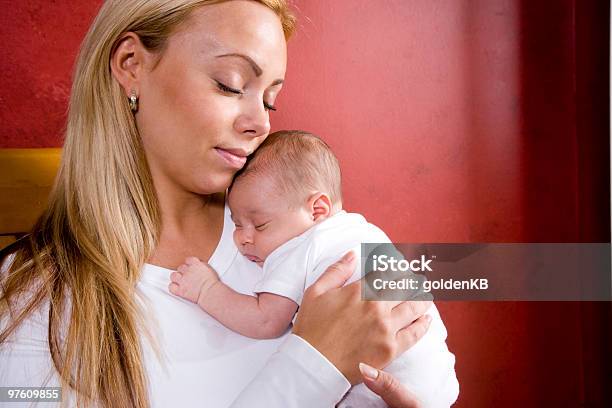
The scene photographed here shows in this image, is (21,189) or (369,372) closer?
(369,372)

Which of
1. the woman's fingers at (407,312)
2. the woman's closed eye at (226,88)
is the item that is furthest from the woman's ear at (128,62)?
the woman's fingers at (407,312)

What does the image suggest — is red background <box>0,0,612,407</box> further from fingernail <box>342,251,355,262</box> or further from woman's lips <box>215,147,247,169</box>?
fingernail <box>342,251,355,262</box>

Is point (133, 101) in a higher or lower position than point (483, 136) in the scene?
lower

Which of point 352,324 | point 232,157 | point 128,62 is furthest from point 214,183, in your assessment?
point 352,324

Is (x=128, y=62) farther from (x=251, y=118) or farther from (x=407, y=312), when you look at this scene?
(x=407, y=312)

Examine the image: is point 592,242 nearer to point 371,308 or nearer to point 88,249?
point 371,308

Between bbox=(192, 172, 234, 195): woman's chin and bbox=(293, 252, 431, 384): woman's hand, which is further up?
bbox=(192, 172, 234, 195): woman's chin

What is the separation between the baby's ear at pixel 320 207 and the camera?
1291 mm

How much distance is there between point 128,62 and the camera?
129cm

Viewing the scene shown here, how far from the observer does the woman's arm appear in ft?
3.43

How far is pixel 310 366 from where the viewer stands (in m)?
1.05

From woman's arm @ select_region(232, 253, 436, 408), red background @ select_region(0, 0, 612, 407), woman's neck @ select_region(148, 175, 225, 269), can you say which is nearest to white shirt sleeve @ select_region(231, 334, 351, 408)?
woman's arm @ select_region(232, 253, 436, 408)

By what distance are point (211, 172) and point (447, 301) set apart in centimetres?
116

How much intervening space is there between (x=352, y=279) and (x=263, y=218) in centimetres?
23
